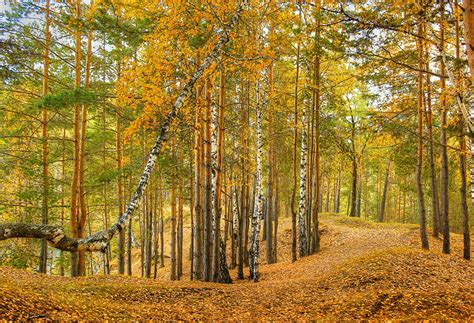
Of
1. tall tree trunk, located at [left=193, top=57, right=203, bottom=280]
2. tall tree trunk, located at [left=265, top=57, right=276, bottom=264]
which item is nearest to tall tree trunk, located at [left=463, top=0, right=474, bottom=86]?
tall tree trunk, located at [left=193, top=57, right=203, bottom=280]

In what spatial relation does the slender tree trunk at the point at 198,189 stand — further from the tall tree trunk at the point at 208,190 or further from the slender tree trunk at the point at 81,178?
the slender tree trunk at the point at 81,178

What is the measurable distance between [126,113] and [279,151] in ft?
33.9

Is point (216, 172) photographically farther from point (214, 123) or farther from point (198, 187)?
point (214, 123)

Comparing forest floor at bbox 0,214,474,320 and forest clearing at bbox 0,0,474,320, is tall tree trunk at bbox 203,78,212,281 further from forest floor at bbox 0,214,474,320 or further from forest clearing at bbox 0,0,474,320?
forest floor at bbox 0,214,474,320

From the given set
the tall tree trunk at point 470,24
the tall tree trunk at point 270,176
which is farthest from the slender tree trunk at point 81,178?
the tall tree trunk at point 470,24

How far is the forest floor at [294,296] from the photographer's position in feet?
18.2

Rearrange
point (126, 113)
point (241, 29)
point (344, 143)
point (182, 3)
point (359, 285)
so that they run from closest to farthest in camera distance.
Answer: point (182, 3), point (359, 285), point (241, 29), point (126, 113), point (344, 143)

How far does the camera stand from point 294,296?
8.16 m

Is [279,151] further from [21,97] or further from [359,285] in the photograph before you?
[21,97]

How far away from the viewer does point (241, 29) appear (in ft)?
30.7

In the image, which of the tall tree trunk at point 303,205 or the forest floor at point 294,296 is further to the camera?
the tall tree trunk at point 303,205

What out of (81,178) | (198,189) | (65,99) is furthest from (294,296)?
(81,178)

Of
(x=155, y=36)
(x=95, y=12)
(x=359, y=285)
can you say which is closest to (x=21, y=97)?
(x=95, y=12)

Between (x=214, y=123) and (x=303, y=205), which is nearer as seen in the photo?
(x=214, y=123)
